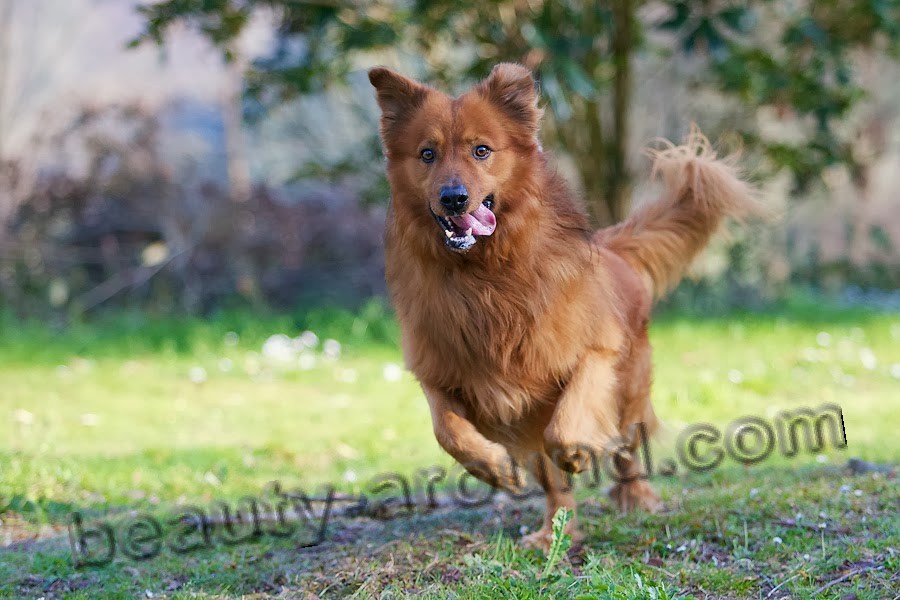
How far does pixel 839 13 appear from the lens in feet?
33.6

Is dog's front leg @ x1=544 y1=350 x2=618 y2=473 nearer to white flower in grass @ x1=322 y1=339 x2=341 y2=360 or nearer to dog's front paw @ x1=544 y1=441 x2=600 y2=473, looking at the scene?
dog's front paw @ x1=544 y1=441 x2=600 y2=473

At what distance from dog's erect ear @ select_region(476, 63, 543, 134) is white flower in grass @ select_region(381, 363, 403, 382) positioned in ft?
15.1

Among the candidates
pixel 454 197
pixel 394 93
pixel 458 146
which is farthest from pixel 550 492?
pixel 394 93

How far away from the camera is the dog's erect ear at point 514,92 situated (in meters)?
3.93

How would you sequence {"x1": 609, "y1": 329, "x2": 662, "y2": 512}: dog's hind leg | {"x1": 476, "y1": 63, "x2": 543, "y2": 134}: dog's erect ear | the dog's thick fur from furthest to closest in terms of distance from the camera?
{"x1": 609, "y1": 329, "x2": 662, "y2": 512}: dog's hind leg < {"x1": 476, "y1": 63, "x2": 543, "y2": 134}: dog's erect ear < the dog's thick fur

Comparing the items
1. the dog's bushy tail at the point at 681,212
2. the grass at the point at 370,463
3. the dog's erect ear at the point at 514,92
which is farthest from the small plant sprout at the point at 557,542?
the dog's bushy tail at the point at 681,212

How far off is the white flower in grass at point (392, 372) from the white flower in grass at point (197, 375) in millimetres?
1579

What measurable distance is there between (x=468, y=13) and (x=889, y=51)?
4723 millimetres

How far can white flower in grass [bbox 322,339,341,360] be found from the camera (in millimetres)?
9289

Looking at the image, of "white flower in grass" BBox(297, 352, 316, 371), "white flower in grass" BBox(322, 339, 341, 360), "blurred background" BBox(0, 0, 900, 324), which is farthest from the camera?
"blurred background" BBox(0, 0, 900, 324)

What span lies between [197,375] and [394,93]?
5.06 metres

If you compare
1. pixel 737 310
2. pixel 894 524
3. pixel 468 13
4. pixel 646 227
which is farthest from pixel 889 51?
pixel 894 524

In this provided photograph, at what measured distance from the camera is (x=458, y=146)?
3.80m

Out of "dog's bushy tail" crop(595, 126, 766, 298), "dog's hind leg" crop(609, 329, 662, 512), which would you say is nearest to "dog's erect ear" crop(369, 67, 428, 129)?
"dog's bushy tail" crop(595, 126, 766, 298)
